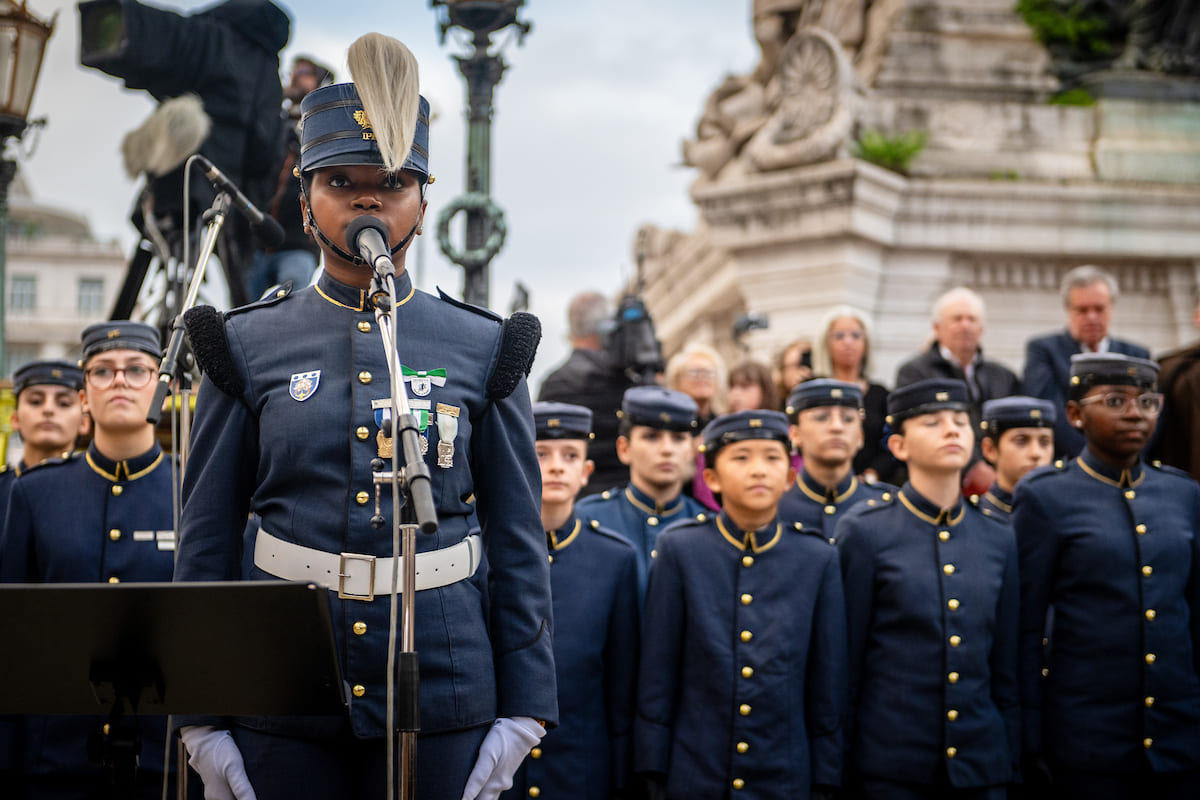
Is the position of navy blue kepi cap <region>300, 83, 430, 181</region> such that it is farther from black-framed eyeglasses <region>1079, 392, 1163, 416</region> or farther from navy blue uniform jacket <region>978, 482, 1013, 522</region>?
navy blue uniform jacket <region>978, 482, 1013, 522</region>

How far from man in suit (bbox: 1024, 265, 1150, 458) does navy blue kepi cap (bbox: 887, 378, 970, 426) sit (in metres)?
2.08

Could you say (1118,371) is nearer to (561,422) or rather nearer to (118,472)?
(561,422)

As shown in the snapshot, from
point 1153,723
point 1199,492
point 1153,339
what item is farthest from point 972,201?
point 1153,723

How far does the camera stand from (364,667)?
8.98 ft

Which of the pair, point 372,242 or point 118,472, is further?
point 118,472

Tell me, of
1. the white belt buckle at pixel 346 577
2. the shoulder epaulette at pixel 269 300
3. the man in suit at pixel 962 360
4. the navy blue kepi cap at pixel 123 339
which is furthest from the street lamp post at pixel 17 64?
the white belt buckle at pixel 346 577

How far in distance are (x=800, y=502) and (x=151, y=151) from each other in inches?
126

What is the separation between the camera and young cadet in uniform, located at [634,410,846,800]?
4.61 metres

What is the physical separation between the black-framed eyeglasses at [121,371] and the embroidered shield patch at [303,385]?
2224 mm

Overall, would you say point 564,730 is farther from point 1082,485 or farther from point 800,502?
point 1082,485

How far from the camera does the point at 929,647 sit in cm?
486

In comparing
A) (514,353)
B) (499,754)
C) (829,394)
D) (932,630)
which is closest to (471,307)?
(514,353)

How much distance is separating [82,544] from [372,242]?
101 inches

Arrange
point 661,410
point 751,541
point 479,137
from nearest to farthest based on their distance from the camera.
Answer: point 751,541 < point 661,410 < point 479,137
